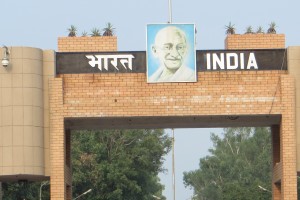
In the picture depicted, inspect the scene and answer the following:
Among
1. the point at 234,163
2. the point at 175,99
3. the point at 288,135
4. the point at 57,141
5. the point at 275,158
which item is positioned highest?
the point at 175,99

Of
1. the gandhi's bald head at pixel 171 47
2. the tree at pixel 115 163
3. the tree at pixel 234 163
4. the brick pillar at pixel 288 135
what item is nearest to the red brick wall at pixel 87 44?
the gandhi's bald head at pixel 171 47

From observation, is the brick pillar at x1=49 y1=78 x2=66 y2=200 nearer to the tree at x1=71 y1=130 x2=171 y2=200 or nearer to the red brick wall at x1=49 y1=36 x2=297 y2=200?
the red brick wall at x1=49 y1=36 x2=297 y2=200

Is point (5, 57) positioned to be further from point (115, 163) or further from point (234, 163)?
point (234, 163)

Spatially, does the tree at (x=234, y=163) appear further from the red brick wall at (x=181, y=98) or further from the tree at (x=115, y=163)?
the red brick wall at (x=181, y=98)

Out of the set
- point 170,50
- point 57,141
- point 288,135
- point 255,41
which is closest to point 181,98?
point 170,50

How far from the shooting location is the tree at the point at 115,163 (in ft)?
284

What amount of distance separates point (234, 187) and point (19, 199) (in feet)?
93.8

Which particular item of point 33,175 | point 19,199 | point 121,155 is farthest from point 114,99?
point 121,155

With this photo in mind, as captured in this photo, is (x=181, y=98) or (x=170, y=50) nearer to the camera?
(x=181, y=98)

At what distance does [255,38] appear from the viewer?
34594 millimetres

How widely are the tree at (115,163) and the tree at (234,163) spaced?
77.3 ft

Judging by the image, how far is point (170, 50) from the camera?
110 feet

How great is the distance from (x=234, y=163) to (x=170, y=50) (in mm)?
97695

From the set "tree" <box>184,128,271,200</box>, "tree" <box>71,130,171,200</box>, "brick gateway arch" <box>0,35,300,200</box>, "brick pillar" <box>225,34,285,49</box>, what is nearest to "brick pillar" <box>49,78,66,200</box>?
"brick gateway arch" <box>0,35,300,200</box>
